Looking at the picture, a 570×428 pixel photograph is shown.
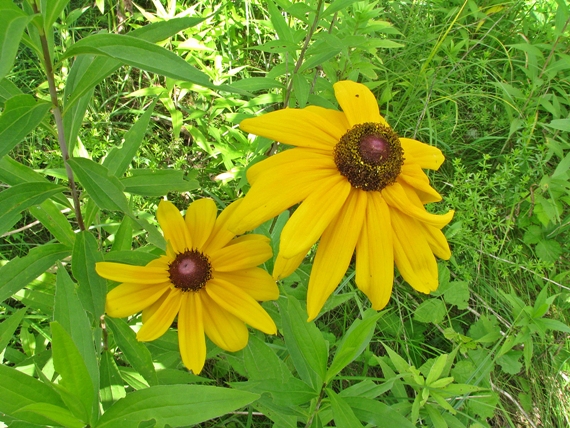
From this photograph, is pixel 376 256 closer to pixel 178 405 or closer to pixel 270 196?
pixel 270 196

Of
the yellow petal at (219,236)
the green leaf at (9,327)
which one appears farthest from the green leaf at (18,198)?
the yellow petal at (219,236)

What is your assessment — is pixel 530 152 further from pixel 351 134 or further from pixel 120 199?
pixel 120 199

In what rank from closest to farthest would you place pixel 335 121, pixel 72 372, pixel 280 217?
pixel 72 372, pixel 335 121, pixel 280 217

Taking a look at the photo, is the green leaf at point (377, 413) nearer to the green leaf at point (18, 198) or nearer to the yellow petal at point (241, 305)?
the yellow petal at point (241, 305)

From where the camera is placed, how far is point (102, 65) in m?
1.09

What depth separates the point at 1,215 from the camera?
109 centimetres

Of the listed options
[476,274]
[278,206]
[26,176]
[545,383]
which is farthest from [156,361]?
[545,383]

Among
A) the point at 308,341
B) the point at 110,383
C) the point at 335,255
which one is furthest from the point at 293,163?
the point at 110,383

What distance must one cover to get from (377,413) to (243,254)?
534 mm

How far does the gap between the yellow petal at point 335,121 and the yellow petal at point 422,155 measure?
19 cm

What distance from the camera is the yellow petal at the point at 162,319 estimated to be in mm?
1278

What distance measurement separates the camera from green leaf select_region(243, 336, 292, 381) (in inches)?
52.2

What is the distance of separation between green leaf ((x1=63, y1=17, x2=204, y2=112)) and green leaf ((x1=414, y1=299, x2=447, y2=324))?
5.64 ft

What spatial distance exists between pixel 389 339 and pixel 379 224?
3.89 feet
